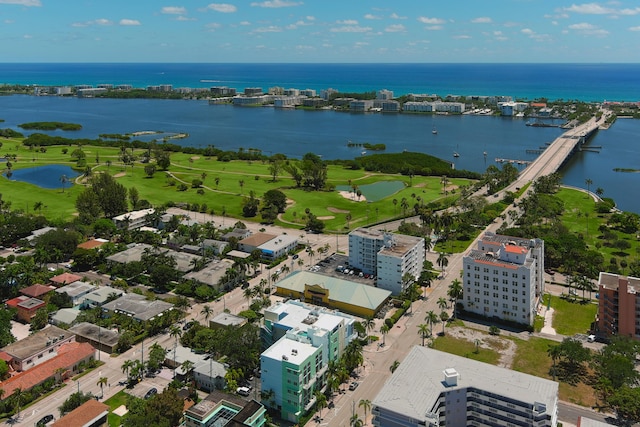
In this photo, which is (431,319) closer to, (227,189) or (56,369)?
(56,369)

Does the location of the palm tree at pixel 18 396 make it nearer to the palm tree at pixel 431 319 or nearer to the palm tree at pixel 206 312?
the palm tree at pixel 206 312

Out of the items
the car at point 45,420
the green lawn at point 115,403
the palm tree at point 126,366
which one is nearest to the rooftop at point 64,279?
the palm tree at point 126,366

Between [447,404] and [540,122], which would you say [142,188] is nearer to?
[447,404]

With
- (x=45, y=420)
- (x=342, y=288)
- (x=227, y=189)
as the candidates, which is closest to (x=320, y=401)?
(x=342, y=288)

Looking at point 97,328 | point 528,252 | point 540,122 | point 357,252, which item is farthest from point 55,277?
point 540,122

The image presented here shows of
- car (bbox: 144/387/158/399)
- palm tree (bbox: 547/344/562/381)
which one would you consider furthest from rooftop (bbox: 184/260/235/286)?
palm tree (bbox: 547/344/562/381)
